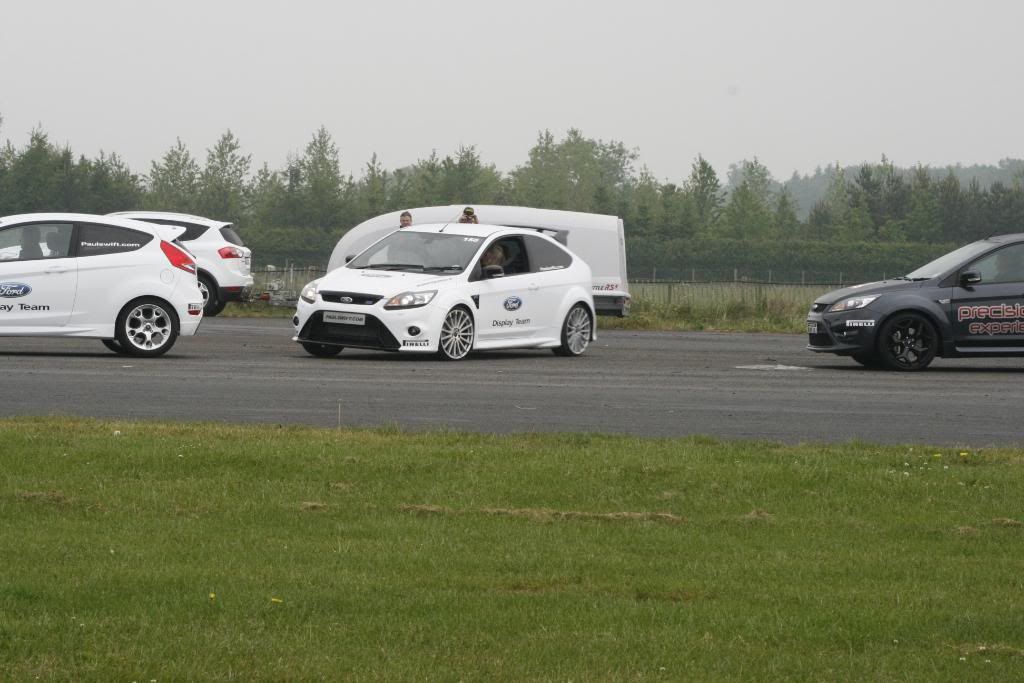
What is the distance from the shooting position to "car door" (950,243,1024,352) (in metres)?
18.9

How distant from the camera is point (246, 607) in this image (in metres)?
5.86

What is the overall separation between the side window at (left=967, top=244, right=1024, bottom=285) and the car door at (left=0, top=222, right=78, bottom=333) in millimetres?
10512

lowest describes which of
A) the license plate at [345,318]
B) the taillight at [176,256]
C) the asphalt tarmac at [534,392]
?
the asphalt tarmac at [534,392]

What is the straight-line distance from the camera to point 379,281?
1861 centimetres

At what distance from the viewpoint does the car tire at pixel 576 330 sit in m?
20.5

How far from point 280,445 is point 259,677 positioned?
4788mm

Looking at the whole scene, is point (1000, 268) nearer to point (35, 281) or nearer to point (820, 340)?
point (820, 340)

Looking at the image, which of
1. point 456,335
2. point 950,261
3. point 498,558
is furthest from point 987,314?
point 498,558

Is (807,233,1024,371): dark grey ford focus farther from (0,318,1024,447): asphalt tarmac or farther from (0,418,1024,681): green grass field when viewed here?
(0,418,1024,681): green grass field

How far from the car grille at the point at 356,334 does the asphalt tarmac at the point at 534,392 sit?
10.2 inches

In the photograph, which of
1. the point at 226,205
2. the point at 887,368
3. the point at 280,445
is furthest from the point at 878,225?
the point at 280,445

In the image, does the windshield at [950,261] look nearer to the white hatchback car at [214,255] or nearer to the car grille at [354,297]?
the car grille at [354,297]

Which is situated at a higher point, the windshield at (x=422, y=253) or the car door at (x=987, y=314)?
the windshield at (x=422, y=253)

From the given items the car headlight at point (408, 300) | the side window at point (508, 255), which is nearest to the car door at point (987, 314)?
the side window at point (508, 255)
